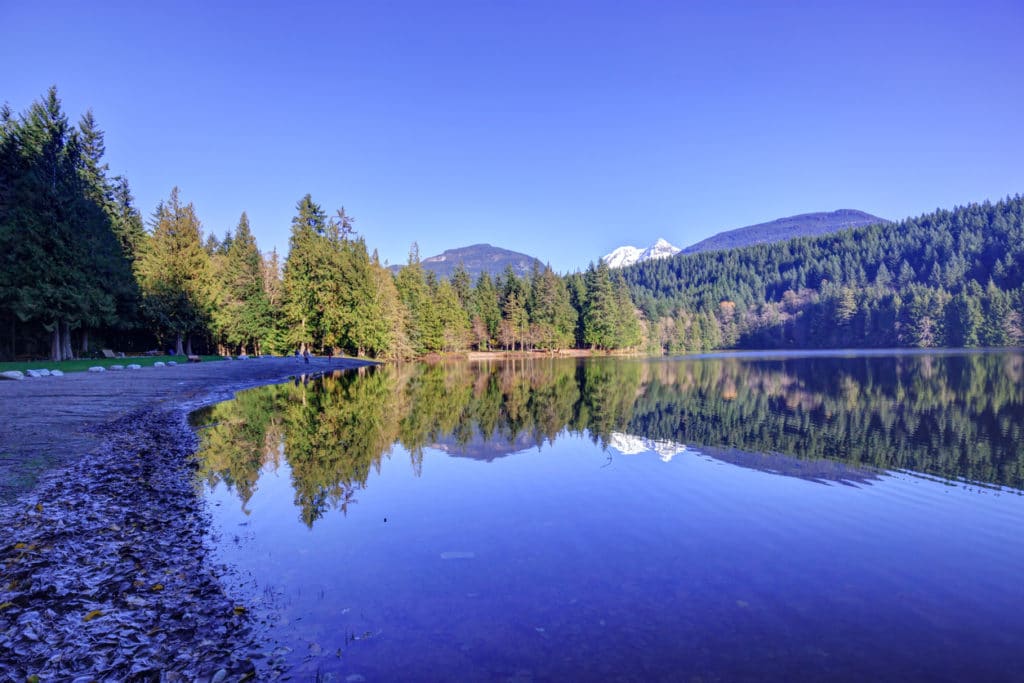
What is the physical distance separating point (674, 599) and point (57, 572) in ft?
24.1

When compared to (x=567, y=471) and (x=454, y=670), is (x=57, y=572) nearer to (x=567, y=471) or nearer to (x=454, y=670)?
(x=454, y=670)

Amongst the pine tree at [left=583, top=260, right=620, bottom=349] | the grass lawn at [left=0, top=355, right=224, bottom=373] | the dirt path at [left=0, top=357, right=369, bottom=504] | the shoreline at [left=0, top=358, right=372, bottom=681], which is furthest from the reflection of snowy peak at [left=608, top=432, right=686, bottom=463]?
the pine tree at [left=583, top=260, right=620, bottom=349]

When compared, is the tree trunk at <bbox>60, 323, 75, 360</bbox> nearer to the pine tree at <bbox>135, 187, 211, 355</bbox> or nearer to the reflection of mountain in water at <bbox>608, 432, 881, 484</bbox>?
the pine tree at <bbox>135, 187, 211, 355</bbox>

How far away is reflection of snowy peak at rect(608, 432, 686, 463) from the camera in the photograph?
1598 cm

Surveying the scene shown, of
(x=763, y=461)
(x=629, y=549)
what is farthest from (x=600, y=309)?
(x=629, y=549)

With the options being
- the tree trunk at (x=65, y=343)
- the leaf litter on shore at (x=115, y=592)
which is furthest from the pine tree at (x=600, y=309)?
the leaf litter on shore at (x=115, y=592)

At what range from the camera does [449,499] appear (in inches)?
449

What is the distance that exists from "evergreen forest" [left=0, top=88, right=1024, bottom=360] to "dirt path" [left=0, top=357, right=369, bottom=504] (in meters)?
Answer: 11.3

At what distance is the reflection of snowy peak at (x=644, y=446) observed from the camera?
16.0 metres

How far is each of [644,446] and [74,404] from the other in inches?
826

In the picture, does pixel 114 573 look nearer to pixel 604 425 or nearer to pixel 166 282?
pixel 604 425

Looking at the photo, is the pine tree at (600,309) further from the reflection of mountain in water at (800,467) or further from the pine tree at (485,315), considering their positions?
the reflection of mountain in water at (800,467)

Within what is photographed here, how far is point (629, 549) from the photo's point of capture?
332 inches

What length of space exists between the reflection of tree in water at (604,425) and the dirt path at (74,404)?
106 inches
